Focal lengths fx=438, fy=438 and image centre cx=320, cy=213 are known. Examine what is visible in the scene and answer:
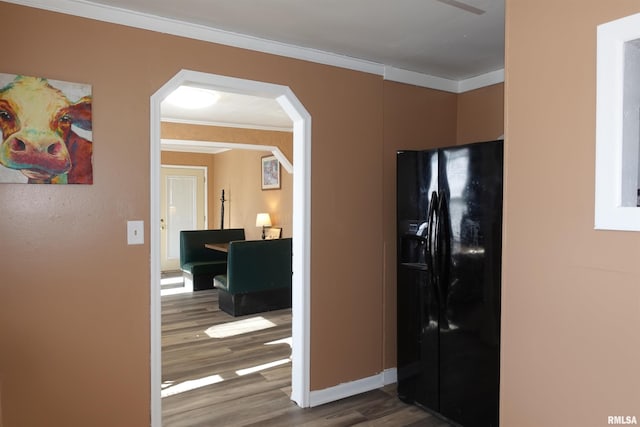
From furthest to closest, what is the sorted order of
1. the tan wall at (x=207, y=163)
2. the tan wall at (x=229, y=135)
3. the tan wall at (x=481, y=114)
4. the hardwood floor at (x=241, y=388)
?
the tan wall at (x=207, y=163) < the tan wall at (x=229, y=135) < the tan wall at (x=481, y=114) < the hardwood floor at (x=241, y=388)

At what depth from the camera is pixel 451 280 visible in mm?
2701

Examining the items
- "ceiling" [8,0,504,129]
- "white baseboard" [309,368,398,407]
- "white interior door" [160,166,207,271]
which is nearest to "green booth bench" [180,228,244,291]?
"white interior door" [160,166,207,271]

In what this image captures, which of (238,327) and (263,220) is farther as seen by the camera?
(263,220)

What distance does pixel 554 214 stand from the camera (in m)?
1.58

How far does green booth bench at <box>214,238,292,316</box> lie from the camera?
5.21 meters

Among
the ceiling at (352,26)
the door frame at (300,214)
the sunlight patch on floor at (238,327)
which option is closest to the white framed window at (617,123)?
the ceiling at (352,26)

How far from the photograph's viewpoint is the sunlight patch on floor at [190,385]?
3194mm

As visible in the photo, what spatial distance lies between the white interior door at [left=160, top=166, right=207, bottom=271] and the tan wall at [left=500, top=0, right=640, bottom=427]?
25.8 feet

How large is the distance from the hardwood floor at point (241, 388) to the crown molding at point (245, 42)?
2351 mm

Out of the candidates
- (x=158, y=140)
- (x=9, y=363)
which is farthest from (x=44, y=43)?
(x=9, y=363)

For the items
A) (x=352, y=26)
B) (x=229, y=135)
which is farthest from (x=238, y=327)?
(x=352, y=26)

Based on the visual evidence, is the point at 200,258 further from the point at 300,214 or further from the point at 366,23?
the point at 366,23

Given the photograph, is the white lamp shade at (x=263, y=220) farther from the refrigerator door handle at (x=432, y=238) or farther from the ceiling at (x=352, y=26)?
the refrigerator door handle at (x=432, y=238)

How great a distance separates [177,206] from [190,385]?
6095mm
